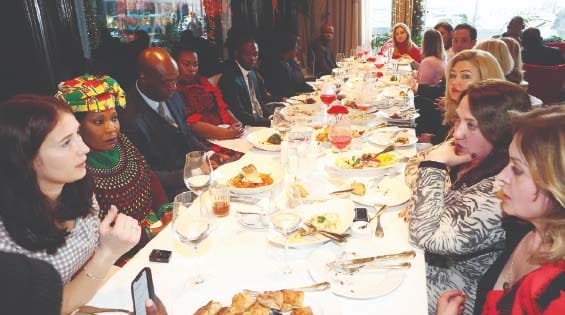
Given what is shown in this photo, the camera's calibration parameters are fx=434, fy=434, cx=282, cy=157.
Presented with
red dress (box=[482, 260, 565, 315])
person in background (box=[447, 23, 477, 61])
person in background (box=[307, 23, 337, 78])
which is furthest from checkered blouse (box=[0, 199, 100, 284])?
person in background (box=[307, 23, 337, 78])

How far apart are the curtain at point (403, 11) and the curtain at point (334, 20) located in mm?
620

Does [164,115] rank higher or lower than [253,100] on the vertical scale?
higher

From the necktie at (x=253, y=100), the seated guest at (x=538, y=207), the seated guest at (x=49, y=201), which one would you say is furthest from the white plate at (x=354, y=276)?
the necktie at (x=253, y=100)

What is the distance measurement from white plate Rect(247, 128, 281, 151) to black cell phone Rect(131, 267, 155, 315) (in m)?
1.31

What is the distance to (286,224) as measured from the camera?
4.03 ft

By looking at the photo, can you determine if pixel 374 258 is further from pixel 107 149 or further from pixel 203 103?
pixel 203 103

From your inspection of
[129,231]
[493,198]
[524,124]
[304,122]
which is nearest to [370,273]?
[493,198]

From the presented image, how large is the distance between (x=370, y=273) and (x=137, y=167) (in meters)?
1.19

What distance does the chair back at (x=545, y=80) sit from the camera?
16.6 feet

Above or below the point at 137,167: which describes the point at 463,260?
below

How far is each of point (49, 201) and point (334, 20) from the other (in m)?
7.43

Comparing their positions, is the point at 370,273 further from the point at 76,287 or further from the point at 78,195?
the point at 78,195

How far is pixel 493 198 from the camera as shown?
4.19 feet

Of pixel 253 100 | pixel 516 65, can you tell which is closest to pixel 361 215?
pixel 253 100
